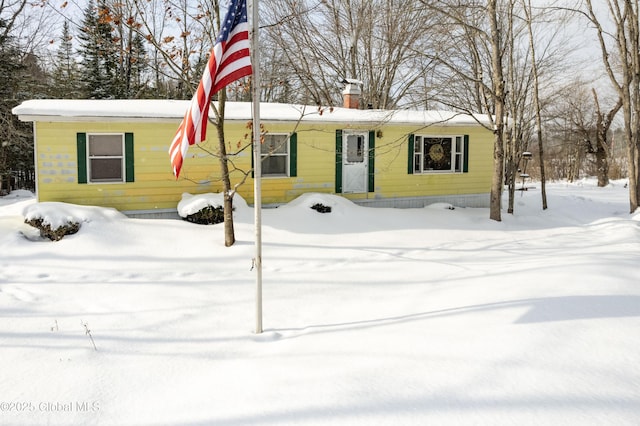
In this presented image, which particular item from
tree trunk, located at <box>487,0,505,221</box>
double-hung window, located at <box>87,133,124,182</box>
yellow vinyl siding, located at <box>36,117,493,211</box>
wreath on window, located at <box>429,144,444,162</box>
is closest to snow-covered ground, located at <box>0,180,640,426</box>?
yellow vinyl siding, located at <box>36,117,493,211</box>

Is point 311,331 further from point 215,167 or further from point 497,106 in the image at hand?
point 497,106

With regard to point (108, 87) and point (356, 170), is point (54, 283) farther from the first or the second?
point (108, 87)

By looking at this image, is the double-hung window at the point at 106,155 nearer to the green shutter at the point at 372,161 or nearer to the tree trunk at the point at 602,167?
the green shutter at the point at 372,161

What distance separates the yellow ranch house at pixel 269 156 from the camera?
9.95m

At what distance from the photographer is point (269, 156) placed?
10.7m

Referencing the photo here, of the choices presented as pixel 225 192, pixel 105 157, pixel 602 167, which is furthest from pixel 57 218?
pixel 602 167

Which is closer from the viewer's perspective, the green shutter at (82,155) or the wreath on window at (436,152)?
the green shutter at (82,155)

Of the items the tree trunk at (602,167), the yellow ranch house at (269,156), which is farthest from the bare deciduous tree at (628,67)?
the tree trunk at (602,167)

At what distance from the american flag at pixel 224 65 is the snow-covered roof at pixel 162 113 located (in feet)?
11.1

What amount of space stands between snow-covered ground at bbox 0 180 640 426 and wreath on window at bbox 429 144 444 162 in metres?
5.59

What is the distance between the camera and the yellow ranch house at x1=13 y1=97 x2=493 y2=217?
32.6 ft

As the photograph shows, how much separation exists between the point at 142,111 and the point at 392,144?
641cm

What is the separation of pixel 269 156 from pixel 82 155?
155 inches

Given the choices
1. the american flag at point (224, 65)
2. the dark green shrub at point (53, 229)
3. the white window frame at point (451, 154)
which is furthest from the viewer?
the white window frame at point (451, 154)
